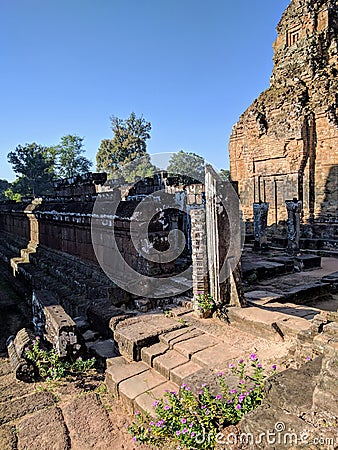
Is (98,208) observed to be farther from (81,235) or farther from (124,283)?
(124,283)

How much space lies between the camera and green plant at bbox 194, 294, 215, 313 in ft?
14.0

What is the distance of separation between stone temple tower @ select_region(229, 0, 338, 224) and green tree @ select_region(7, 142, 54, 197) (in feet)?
103

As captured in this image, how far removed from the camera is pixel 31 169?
4138 cm

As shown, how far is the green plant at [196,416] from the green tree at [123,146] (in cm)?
3557

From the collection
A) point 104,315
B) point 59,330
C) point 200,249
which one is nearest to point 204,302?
point 200,249

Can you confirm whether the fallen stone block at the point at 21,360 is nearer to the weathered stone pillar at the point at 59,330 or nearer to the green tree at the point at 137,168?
the weathered stone pillar at the point at 59,330

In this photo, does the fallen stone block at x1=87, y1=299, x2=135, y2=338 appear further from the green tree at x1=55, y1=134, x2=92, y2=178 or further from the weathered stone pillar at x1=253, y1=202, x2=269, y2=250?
the green tree at x1=55, y1=134, x2=92, y2=178

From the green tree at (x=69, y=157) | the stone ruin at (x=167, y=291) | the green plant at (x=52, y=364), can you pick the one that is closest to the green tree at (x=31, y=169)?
the green tree at (x=69, y=157)

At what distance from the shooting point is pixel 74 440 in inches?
96.9

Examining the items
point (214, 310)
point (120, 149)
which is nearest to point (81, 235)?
point (214, 310)

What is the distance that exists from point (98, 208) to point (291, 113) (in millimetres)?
12759

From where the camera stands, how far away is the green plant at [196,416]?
2.29 m

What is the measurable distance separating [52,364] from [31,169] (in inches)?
1663

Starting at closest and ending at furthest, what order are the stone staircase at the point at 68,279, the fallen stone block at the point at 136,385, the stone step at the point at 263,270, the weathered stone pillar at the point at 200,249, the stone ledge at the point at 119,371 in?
the fallen stone block at the point at 136,385
the stone ledge at the point at 119,371
the weathered stone pillar at the point at 200,249
the stone staircase at the point at 68,279
the stone step at the point at 263,270
